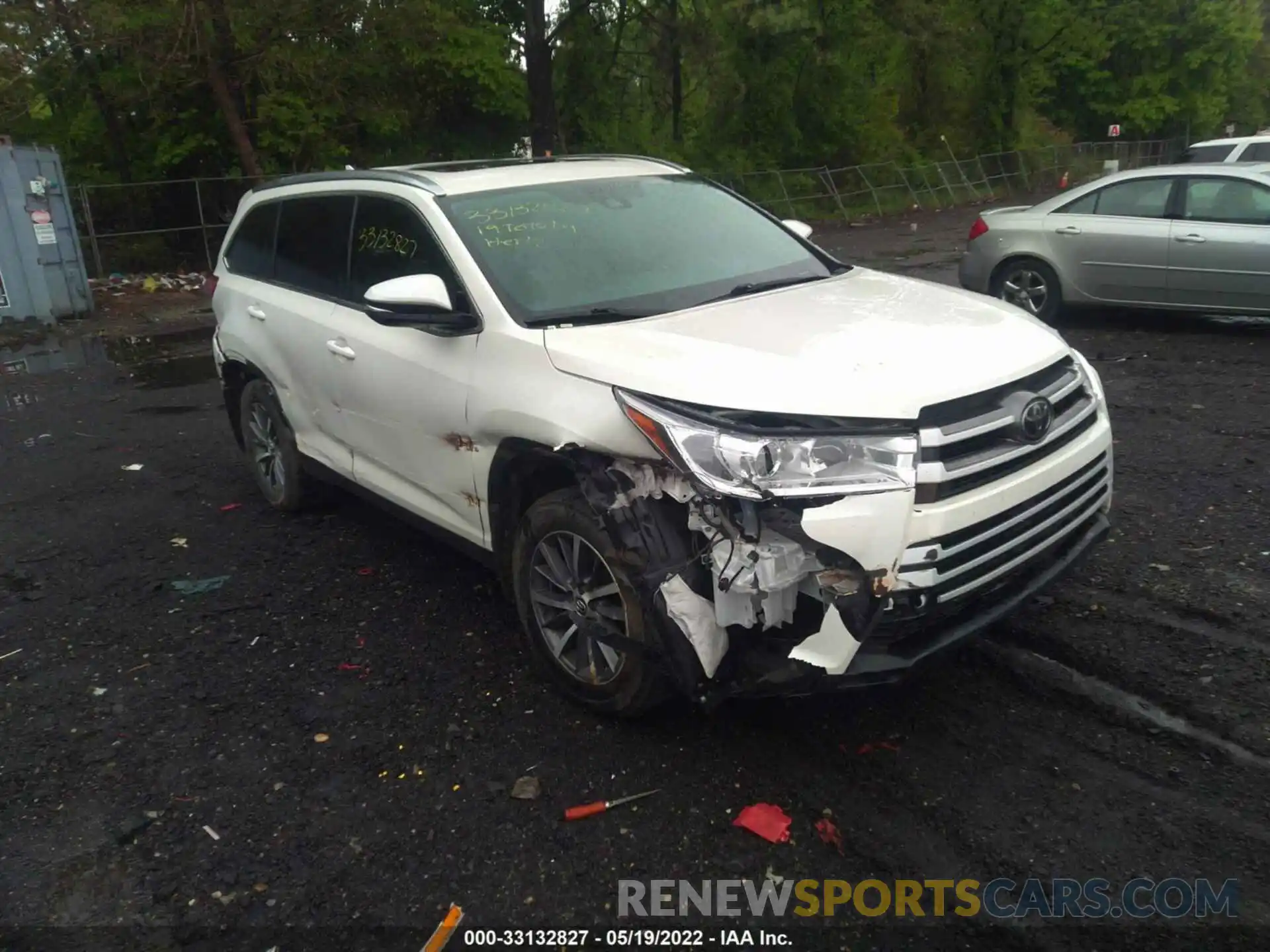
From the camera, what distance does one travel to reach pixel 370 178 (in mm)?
4809

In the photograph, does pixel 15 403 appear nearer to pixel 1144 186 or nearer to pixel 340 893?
pixel 340 893

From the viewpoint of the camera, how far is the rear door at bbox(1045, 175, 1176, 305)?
30.0 feet

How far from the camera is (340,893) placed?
293cm

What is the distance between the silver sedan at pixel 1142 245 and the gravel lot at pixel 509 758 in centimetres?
408

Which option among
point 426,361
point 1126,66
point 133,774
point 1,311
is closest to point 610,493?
point 426,361

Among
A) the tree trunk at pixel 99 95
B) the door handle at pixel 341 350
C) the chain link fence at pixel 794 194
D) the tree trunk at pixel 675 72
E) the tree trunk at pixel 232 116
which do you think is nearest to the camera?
the door handle at pixel 341 350

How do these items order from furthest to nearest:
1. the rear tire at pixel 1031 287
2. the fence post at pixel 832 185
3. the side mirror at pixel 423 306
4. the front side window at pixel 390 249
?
the fence post at pixel 832 185, the rear tire at pixel 1031 287, the front side window at pixel 390 249, the side mirror at pixel 423 306

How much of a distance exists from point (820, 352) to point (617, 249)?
1267 millimetres

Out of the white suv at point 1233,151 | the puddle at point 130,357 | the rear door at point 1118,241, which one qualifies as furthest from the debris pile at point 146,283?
the white suv at point 1233,151

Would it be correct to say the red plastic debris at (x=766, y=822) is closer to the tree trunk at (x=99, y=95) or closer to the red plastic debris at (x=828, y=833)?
the red plastic debris at (x=828, y=833)

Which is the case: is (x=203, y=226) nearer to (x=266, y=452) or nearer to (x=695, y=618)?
(x=266, y=452)

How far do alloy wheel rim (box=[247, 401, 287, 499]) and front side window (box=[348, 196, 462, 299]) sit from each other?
56.9 inches

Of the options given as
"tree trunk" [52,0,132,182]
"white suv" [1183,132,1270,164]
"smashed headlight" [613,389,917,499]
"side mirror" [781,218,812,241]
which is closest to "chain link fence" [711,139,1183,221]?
"white suv" [1183,132,1270,164]

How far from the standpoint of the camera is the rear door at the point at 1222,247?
854 centimetres
